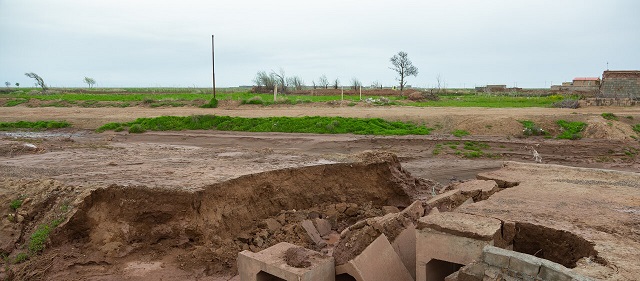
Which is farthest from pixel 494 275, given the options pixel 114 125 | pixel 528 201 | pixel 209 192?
pixel 114 125

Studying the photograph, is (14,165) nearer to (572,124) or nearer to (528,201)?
Result: (528,201)

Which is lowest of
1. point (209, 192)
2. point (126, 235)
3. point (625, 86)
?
point (126, 235)

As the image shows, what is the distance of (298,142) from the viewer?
17500mm

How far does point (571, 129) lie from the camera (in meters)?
17.8

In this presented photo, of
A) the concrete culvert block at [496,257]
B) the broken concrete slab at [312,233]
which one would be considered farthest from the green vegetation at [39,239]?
the concrete culvert block at [496,257]

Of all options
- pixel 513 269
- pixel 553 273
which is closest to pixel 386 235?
pixel 513 269

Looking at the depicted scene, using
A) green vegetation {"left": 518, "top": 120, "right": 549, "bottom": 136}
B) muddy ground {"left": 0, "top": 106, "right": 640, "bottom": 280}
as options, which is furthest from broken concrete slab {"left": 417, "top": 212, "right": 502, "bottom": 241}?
green vegetation {"left": 518, "top": 120, "right": 549, "bottom": 136}

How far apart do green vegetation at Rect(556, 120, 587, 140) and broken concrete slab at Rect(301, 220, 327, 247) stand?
12.7m

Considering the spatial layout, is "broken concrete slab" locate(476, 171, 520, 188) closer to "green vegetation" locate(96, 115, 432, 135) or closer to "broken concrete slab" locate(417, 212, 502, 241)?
"broken concrete slab" locate(417, 212, 502, 241)

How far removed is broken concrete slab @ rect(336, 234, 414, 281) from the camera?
5.49 metres

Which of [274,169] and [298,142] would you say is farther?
[298,142]

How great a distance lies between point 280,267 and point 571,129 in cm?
1599

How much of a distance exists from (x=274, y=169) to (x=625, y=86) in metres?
27.1

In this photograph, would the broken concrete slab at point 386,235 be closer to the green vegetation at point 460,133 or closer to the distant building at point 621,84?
the green vegetation at point 460,133
